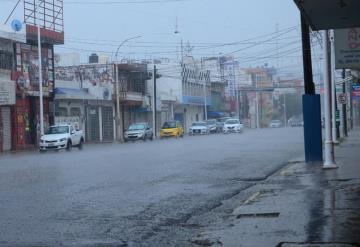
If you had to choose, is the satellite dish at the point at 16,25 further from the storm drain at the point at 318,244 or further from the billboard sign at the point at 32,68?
the storm drain at the point at 318,244

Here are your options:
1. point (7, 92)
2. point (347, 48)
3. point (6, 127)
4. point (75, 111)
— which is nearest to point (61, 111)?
point (75, 111)

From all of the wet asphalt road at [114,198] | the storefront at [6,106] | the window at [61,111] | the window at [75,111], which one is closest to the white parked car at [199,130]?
the window at [75,111]

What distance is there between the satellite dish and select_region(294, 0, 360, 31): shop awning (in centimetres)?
3243

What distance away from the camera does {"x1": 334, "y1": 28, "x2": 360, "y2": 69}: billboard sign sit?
2191cm

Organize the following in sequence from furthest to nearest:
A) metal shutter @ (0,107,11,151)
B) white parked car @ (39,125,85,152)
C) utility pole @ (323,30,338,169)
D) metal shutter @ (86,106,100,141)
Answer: metal shutter @ (86,106,100,141) → metal shutter @ (0,107,11,151) → white parked car @ (39,125,85,152) → utility pole @ (323,30,338,169)

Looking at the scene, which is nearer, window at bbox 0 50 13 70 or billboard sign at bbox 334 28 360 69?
billboard sign at bbox 334 28 360 69

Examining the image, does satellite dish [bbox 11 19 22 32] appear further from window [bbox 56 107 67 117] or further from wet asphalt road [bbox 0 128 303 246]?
wet asphalt road [bbox 0 128 303 246]

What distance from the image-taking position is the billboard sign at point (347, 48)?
2191cm

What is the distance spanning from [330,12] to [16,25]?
34.6 m

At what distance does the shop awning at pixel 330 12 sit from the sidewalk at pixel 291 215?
3.44 meters

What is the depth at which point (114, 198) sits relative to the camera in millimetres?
12836

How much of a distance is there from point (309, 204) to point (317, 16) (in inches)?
155

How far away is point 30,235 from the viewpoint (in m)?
8.88

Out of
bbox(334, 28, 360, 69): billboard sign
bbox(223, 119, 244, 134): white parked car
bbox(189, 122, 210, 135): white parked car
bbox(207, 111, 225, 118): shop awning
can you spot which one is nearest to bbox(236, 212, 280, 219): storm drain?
bbox(334, 28, 360, 69): billboard sign
